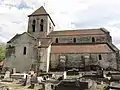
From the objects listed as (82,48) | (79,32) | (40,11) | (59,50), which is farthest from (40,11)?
(82,48)

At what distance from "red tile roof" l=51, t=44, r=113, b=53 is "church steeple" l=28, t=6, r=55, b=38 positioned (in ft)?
16.1

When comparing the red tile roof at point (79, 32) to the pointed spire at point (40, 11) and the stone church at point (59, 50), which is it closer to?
the stone church at point (59, 50)

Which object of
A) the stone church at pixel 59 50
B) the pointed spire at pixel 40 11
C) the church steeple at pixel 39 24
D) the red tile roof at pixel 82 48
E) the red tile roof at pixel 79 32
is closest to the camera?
the stone church at pixel 59 50

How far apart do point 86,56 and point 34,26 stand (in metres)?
15.1

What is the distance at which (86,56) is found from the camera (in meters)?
33.6

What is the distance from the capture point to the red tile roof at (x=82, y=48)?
112 ft

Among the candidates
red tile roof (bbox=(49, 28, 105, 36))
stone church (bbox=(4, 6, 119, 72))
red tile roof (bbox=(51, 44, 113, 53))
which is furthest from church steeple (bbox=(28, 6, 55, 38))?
red tile roof (bbox=(51, 44, 113, 53))

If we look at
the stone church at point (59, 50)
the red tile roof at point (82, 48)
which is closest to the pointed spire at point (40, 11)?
the stone church at point (59, 50)

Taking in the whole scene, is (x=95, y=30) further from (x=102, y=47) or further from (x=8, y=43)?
(x=8, y=43)

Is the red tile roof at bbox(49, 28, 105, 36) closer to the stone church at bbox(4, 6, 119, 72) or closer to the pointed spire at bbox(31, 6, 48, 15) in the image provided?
the stone church at bbox(4, 6, 119, 72)

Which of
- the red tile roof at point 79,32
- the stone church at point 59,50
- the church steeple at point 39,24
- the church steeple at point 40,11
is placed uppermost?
the church steeple at point 40,11

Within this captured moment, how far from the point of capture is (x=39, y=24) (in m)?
40.9

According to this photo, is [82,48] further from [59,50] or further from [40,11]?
[40,11]

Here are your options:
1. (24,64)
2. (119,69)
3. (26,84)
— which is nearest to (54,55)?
(24,64)
